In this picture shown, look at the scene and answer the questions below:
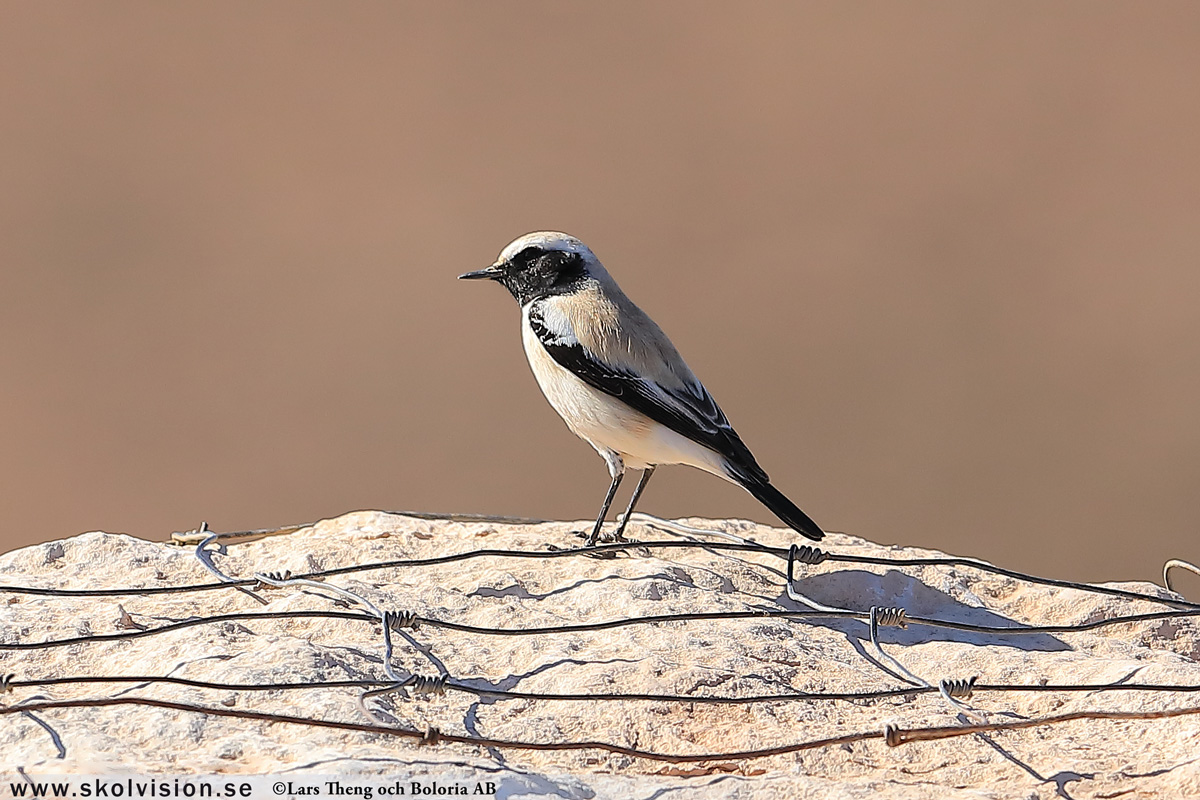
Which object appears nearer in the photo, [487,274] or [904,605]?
[904,605]

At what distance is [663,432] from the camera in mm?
4980

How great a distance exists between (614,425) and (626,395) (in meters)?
0.15

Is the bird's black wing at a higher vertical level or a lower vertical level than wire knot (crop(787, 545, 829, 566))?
higher

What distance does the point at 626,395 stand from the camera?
16.1ft

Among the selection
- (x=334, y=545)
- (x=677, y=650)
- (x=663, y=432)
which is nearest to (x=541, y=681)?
(x=677, y=650)

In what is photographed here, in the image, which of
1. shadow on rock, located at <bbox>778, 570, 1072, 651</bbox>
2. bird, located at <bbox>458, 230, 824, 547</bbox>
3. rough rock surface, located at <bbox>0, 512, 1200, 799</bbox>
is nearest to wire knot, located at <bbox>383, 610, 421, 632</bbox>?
rough rock surface, located at <bbox>0, 512, 1200, 799</bbox>

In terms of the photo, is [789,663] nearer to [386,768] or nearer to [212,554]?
[386,768]

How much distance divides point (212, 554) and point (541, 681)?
67.9 inches

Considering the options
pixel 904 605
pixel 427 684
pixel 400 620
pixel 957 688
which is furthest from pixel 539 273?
pixel 957 688

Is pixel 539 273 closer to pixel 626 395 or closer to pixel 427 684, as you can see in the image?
pixel 626 395

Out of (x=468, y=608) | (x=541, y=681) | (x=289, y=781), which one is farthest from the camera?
(x=468, y=608)

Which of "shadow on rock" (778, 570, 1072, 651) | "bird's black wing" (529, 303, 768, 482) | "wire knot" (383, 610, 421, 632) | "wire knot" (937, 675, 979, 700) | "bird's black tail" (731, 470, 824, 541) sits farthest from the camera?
"bird's black wing" (529, 303, 768, 482)

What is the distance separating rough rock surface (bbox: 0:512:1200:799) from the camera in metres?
2.62

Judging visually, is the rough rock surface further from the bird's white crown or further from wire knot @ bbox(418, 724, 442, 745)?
the bird's white crown
